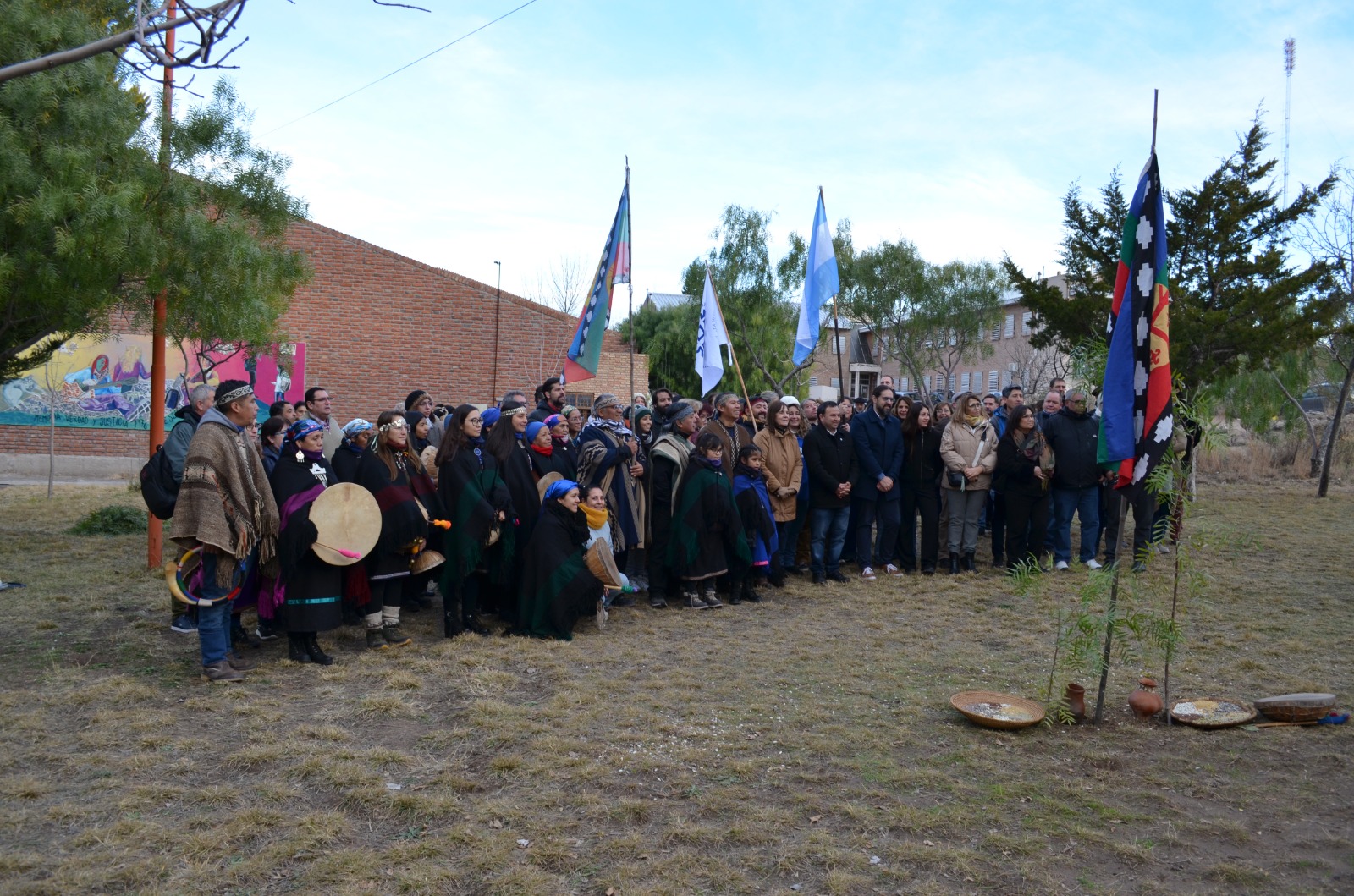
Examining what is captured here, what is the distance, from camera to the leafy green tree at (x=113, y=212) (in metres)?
8.14

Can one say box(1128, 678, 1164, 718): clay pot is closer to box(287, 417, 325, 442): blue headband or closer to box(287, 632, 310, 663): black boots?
box(287, 632, 310, 663): black boots

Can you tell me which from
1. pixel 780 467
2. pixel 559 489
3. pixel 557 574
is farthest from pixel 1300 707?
pixel 780 467

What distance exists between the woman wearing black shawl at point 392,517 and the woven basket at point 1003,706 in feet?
13.1

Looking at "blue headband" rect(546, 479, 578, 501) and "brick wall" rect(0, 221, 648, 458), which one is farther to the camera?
"brick wall" rect(0, 221, 648, 458)

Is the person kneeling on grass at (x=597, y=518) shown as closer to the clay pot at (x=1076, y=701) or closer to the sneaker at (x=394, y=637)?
the sneaker at (x=394, y=637)

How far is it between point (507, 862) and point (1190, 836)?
294cm

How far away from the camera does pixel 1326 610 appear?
8.91 meters

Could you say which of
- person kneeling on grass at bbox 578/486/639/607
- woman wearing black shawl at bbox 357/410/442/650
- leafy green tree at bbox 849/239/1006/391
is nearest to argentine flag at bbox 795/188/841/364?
person kneeling on grass at bbox 578/486/639/607

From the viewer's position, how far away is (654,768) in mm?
5074

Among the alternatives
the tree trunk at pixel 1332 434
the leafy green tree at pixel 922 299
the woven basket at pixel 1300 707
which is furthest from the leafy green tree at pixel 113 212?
the leafy green tree at pixel 922 299

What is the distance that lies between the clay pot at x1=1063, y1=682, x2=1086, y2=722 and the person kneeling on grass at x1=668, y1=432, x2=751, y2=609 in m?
3.87

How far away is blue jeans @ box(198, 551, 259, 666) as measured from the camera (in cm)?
632

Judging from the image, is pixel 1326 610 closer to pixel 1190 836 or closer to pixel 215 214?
pixel 1190 836

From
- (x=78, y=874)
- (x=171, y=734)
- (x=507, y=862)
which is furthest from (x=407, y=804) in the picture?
(x=171, y=734)
